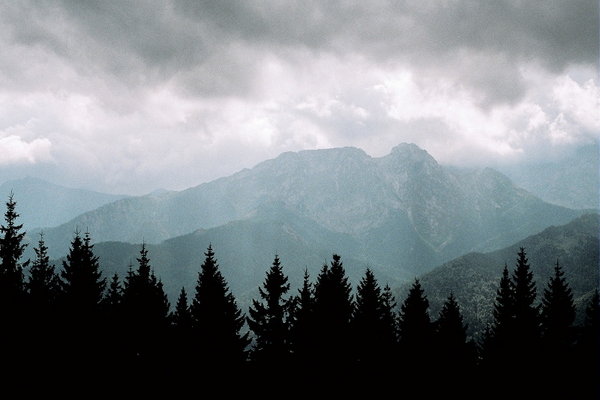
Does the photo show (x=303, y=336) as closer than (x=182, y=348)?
No

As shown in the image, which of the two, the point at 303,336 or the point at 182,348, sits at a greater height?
the point at 303,336

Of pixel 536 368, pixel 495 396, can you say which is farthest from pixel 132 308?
pixel 536 368

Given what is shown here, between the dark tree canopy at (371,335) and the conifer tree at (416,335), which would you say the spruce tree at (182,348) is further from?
the conifer tree at (416,335)

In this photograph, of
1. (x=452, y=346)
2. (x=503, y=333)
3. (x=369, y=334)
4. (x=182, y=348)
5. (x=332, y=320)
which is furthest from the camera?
(x=503, y=333)

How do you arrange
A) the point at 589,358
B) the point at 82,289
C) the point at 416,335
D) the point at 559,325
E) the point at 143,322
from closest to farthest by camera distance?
the point at 82,289
the point at 143,322
the point at 416,335
the point at 559,325
the point at 589,358

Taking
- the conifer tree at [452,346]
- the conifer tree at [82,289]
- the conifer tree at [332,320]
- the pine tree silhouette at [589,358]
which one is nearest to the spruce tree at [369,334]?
the conifer tree at [332,320]

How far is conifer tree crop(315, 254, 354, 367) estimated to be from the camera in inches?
1287

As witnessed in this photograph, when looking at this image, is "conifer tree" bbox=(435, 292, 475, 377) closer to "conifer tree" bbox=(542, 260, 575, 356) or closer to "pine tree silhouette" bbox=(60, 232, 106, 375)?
"conifer tree" bbox=(542, 260, 575, 356)

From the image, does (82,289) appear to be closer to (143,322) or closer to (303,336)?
(143,322)

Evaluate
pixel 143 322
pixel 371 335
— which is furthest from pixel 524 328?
pixel 143 322

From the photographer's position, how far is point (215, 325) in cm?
3094

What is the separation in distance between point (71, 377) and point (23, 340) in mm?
3478

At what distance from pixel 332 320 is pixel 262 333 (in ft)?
17.1

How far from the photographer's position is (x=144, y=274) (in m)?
31.3
